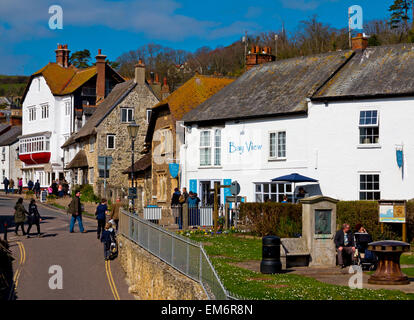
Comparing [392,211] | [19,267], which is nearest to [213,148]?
[392,211]

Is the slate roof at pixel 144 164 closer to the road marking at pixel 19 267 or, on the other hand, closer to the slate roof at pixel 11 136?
the road marking at pixel 19 267

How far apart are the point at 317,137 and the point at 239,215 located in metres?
6.00

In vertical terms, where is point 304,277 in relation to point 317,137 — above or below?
below

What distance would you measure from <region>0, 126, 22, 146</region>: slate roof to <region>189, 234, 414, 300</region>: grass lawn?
65555mm

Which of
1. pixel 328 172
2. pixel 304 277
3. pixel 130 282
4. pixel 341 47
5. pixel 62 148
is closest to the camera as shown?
pixel 304 277

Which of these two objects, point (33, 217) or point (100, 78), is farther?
point (100, 78)

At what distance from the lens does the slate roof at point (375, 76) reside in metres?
29.9

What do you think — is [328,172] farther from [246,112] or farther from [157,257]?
[157,257]

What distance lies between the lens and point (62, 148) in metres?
69.8

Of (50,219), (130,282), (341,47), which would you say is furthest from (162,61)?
(130,282)

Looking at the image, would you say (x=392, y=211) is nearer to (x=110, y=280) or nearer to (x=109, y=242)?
(x=110, y=280)

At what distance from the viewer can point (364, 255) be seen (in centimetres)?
1859

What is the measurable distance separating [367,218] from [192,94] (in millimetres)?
23235

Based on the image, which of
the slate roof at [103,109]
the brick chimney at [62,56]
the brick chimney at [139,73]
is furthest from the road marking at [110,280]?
the brick chimney at [62,56]
